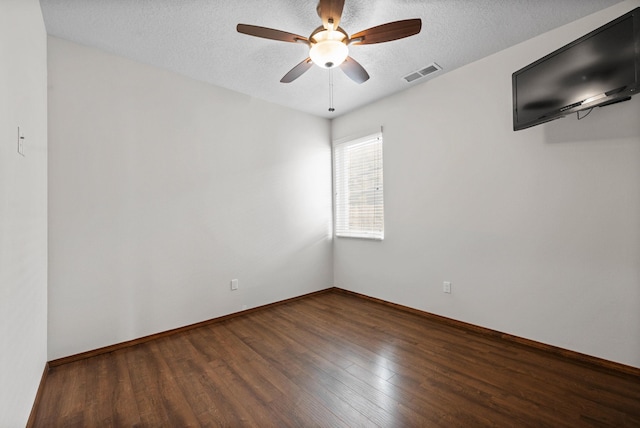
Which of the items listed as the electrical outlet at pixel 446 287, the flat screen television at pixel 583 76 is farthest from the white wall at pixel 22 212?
the electrical outlet at pixel 446 287

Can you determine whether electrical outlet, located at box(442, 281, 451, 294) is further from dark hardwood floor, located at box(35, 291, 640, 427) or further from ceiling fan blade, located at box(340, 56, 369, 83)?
ceiling fan blade, located at box(340, 56, 369, 83)

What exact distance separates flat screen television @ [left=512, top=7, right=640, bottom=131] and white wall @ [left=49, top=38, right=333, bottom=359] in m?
2.70

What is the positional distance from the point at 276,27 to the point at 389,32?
0.96 metres

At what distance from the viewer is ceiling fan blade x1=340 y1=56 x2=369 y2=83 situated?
2244 millimetres

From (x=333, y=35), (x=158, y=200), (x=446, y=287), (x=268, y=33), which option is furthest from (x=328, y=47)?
(x=446, y=287)

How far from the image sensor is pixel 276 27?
233 cm

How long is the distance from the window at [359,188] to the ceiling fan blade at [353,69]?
147 centimetres

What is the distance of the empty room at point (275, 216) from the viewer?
5.85 feet

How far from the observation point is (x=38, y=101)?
200 centimetres

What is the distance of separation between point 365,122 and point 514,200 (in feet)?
7.01

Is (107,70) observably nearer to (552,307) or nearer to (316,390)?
(316,390)

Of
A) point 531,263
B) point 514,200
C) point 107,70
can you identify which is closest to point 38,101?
point 107,70

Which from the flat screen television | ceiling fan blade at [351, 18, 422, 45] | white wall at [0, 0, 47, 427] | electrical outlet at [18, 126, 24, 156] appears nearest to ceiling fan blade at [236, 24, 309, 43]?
ceiling fan blade at [351, 18, 422, 45]

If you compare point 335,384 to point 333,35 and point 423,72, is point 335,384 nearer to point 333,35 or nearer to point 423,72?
point 333,35
